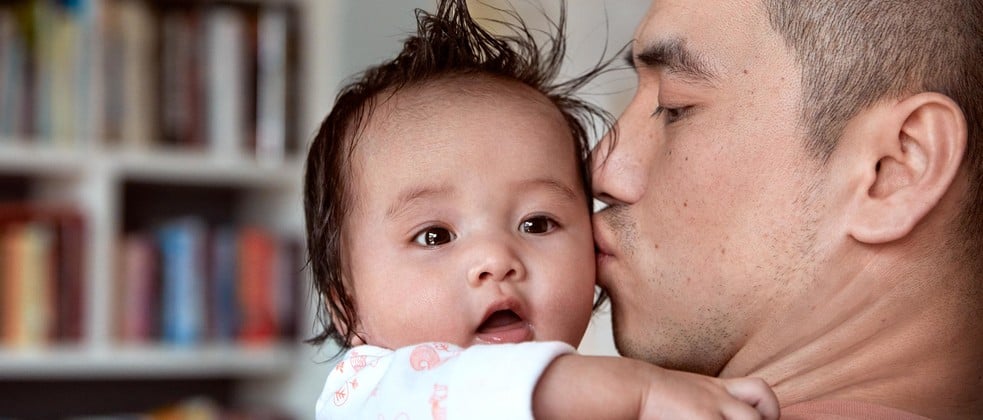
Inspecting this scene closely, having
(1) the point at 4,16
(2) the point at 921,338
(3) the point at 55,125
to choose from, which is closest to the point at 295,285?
(3) the point at 55,125

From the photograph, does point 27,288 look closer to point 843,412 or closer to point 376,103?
point 376,103

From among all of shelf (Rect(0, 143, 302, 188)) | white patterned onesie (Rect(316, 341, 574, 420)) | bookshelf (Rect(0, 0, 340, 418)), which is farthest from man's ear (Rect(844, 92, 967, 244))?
shelf (Rect(0, 143, 302, 188))

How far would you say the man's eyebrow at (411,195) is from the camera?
1229 mm

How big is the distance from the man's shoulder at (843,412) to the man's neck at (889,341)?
0.31ft

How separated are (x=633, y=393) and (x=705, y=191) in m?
0.42

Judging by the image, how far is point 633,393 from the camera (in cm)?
89

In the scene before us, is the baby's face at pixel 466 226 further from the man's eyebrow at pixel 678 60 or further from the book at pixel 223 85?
the book at pixel 223 85

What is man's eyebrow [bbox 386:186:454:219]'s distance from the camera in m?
1.23

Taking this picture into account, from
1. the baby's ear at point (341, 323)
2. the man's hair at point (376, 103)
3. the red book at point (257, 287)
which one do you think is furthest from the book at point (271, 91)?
the baby's ear at point (341, 323)

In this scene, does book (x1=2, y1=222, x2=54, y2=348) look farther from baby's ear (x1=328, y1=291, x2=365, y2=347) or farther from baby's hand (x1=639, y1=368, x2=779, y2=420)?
baby's hand (x1=639, y1=368, x2=779, y2=420)

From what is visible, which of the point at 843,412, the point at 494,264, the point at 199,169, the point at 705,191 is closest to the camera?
the point at 843,412

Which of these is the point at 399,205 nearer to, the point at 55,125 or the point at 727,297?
the point at 727,297

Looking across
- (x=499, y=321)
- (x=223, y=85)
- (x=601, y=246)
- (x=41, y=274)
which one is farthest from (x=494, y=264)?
(x=223, y=85)

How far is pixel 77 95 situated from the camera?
302 cm
